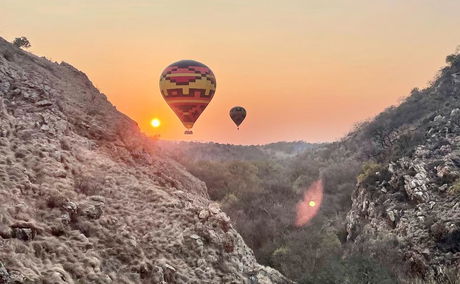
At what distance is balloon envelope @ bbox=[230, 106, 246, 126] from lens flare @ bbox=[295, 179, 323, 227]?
1457 cm

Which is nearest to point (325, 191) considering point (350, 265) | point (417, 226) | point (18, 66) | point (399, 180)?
point (399, 180)

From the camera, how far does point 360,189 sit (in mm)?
46781

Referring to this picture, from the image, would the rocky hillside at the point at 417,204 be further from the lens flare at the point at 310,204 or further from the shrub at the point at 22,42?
the shrub at the point at 22,42

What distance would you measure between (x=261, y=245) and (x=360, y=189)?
37.0 ft

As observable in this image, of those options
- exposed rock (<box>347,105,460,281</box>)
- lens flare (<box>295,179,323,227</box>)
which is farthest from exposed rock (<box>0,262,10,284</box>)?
lens flare (<box>295,179,323,227</box>)

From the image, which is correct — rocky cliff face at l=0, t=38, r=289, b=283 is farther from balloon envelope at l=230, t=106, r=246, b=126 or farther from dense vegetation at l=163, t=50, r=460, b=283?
balloon envelope at l=230, t=106, r=246, b=126

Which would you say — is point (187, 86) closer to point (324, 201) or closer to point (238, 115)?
point (324, 201)

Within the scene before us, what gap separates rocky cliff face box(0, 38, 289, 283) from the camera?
17.5 metres

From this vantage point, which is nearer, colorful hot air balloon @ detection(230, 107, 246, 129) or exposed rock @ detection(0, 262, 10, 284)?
exposed rock @ detection(0, 262, 10, 284)

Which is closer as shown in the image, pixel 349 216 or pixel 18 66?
pixel 18 66

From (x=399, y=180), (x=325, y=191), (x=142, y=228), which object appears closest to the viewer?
(x=142, y=228)

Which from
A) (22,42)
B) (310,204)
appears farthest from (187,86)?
(310,204)

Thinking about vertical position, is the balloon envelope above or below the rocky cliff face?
above

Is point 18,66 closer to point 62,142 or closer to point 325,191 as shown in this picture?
point 62,142
